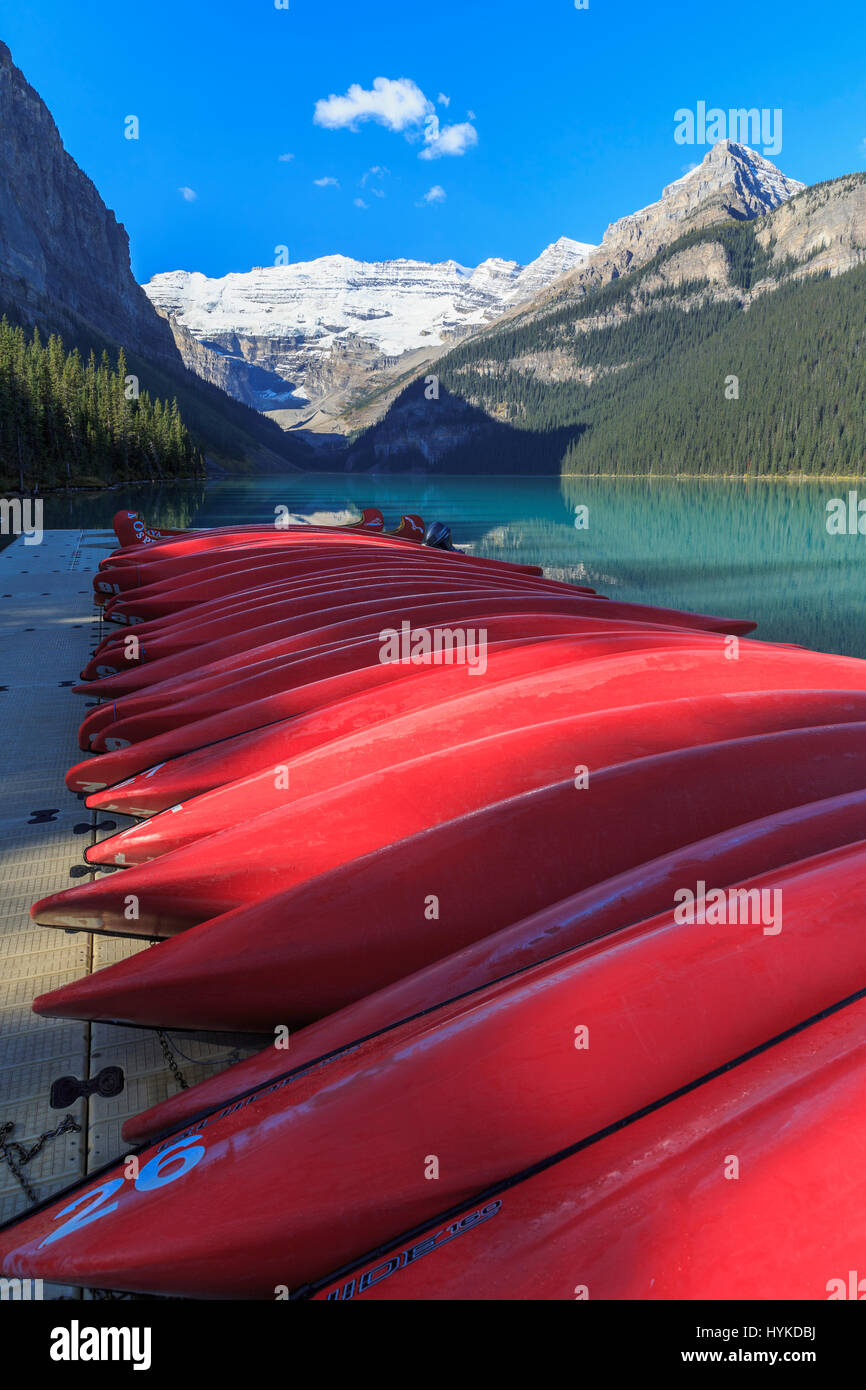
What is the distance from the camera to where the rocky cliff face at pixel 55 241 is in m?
113

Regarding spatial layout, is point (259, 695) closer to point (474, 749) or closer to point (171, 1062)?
point (474, 749)

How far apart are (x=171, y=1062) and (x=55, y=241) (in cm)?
16819

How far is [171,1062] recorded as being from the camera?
9.56ft

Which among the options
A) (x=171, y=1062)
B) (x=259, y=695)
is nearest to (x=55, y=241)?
(x=259, y=695)

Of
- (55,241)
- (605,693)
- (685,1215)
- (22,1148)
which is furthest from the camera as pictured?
(55,241)

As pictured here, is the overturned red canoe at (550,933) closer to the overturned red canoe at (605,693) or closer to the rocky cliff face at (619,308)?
the overturned red canoe at (605,693)

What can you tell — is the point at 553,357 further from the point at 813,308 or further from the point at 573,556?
the point at 573,556

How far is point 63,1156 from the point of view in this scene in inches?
97.7

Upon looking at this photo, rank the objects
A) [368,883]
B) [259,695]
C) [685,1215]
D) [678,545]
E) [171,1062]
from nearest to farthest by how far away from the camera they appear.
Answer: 1. [685,1215]
2. [171,1062]
3. [368,883]
4. [259,695]
5. [678,545]

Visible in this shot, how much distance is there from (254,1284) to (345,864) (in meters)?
1.50

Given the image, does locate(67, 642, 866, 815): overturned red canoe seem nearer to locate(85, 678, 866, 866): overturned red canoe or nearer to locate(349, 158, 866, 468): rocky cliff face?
locate(85, 678, 866, 866): overturned red canoe

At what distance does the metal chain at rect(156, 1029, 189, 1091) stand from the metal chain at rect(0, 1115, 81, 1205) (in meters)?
0.36

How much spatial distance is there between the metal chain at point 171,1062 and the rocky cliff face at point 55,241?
12520cm

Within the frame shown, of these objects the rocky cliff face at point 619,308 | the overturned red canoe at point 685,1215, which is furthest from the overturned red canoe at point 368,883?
the rocky cliff face at point 619,308
